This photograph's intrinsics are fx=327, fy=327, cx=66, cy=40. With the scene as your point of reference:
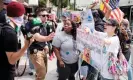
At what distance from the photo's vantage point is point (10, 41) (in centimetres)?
317

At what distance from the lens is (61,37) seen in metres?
5.81

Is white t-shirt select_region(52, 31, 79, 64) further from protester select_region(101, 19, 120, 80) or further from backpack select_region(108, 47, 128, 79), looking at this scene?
backpack select_region(108, 47, 128, 79)

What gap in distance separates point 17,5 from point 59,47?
258cm

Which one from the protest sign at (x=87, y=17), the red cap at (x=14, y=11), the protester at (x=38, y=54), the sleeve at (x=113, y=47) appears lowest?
the protester at (x=38, y=54)

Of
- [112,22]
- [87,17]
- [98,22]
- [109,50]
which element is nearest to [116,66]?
[109,50]

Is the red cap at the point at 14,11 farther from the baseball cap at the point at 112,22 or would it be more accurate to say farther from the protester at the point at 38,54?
the protester at the point at 38,54

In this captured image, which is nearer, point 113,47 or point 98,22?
point 113,47

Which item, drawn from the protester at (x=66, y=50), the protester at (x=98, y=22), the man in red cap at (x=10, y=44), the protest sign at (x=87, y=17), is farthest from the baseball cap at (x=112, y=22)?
the man in red cap at (x=10, y=44)

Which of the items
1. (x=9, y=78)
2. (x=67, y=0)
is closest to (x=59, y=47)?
(x=9, y=78)

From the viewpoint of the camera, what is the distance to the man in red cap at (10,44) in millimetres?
3191

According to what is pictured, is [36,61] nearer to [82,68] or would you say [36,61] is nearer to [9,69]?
[82,68]

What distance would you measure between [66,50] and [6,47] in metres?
2.69

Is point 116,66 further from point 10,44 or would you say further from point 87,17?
point 10,44

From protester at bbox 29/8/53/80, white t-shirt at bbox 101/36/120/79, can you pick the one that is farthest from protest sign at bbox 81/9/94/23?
white t-shirt at bbox 101/36/120/79
